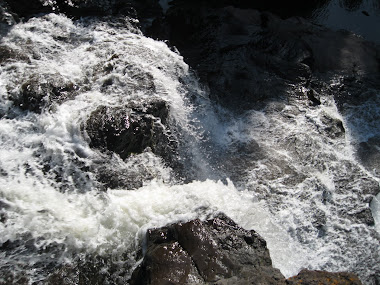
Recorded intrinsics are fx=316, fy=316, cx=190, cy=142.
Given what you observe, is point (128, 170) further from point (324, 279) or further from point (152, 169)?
point (324, 279)

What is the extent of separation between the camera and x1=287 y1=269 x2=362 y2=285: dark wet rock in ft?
9.50

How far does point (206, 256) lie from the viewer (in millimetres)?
3355

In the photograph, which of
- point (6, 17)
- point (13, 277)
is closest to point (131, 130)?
point (13, 277)

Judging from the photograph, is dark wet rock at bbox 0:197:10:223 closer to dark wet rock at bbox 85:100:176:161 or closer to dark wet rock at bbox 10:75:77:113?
dark wet rock at bbox 85:100:176:161

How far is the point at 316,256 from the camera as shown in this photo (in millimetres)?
4102

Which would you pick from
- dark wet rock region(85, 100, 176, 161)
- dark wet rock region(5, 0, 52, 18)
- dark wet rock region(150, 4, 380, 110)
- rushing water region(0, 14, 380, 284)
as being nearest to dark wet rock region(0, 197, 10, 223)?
rushing water region(0, 14, 380, 284)

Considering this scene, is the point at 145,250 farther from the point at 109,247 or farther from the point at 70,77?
the point at 70,77

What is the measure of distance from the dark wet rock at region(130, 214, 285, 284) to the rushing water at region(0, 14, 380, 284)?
24cm

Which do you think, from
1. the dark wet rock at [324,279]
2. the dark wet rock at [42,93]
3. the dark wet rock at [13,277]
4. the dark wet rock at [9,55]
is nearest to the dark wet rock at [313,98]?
the dark wet rock at [324,279]

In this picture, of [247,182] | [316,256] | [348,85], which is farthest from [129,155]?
[348,85]

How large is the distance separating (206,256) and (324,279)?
115 cm

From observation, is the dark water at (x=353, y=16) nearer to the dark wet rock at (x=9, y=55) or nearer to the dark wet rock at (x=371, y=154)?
the dark wet rock at (x=371, y=154)

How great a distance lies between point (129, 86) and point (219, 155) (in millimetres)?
1897

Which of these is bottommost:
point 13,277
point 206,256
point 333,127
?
point 13,277
